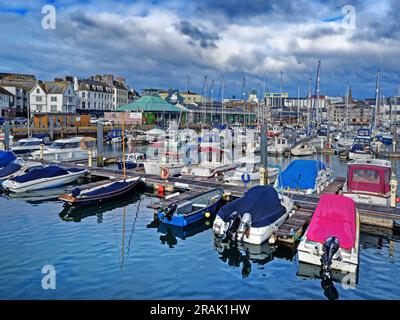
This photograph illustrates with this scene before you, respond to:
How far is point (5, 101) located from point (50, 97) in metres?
10.8

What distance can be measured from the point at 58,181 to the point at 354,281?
25205mm

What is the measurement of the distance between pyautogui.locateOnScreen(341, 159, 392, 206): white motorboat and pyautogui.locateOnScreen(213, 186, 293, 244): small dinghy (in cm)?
643

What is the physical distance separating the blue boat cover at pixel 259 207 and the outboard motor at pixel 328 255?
4.01 m

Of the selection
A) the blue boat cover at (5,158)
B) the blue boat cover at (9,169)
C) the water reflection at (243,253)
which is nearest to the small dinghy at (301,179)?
the water reflection at (243,253)

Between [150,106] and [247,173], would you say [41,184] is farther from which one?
[150,106]

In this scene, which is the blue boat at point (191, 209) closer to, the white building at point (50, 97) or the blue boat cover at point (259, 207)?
the blue boat cover at point (259, 207)

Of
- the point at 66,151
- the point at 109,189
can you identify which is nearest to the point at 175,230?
the point at 109,189

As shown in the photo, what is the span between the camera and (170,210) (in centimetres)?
2125

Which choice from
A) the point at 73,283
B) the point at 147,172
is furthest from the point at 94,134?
the point at 73,283

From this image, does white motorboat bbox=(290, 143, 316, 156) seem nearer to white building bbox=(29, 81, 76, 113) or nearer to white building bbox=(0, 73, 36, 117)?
white building bbox=(29, 81, 76, 113)

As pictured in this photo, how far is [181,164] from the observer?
3650 cm

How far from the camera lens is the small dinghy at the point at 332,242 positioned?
14909 mm

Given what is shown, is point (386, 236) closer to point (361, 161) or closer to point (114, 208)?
point (361, 161)
